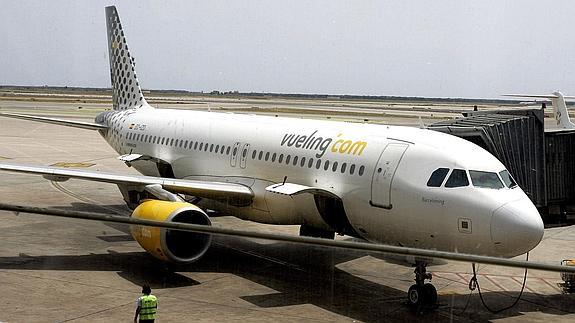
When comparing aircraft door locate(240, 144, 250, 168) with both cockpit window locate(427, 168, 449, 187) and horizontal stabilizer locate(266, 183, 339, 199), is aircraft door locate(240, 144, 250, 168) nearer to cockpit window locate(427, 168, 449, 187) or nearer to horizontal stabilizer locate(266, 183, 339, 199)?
horizontal stabilizer locate(266, 183, 339, 199)

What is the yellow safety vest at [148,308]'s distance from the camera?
208 inches

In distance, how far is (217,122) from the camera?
23.2 metres

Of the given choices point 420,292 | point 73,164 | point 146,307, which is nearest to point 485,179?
point 420,292

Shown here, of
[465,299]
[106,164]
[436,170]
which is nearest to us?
[465,299]

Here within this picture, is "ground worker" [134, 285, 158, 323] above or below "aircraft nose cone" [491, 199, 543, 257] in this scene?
above

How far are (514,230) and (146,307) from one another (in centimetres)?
947

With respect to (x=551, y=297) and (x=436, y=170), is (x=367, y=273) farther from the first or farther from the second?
(x=436, y=170)

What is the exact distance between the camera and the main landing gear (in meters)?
5.32

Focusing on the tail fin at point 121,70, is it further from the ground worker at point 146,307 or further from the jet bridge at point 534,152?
the ground worker at point 146,307

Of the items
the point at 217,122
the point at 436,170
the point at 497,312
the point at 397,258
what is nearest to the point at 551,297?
the point at 497,312

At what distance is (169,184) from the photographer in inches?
778

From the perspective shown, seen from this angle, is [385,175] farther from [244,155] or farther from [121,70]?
[121,70]

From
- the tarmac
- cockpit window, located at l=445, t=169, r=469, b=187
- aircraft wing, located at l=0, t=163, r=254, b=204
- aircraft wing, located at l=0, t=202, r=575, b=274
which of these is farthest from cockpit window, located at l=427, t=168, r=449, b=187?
aircraft wing, located at l=0, t=202, r=575, b=274

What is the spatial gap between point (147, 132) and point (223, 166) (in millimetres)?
6365
